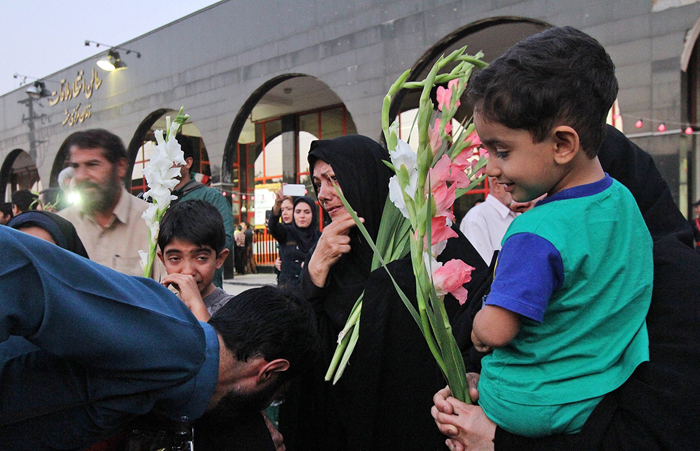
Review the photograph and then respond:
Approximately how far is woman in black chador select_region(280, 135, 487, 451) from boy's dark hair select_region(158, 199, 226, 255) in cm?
42

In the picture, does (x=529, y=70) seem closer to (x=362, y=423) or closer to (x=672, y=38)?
(x=362, y=423)

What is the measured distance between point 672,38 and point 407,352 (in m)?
6.09

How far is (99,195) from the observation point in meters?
2.32

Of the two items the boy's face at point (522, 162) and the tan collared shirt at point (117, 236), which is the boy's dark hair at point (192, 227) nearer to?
the tan collared shirt at point (117, 236)

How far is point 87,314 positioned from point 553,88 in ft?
2.91

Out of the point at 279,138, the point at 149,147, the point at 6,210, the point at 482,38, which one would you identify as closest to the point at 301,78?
the point at 279,138

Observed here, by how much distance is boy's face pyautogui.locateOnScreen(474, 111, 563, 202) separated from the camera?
0.93m

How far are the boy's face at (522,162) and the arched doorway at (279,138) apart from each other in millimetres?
11213

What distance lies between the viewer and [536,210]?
0.95 m

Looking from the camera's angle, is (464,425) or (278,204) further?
(278,204)

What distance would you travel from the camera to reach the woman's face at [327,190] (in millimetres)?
1802

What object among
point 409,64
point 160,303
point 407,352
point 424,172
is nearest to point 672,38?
point 409,64

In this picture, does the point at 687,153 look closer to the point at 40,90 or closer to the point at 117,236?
the point at 117,236

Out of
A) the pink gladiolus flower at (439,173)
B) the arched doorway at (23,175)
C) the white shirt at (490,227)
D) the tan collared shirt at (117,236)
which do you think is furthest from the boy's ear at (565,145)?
the arched doorway at (23,175)
